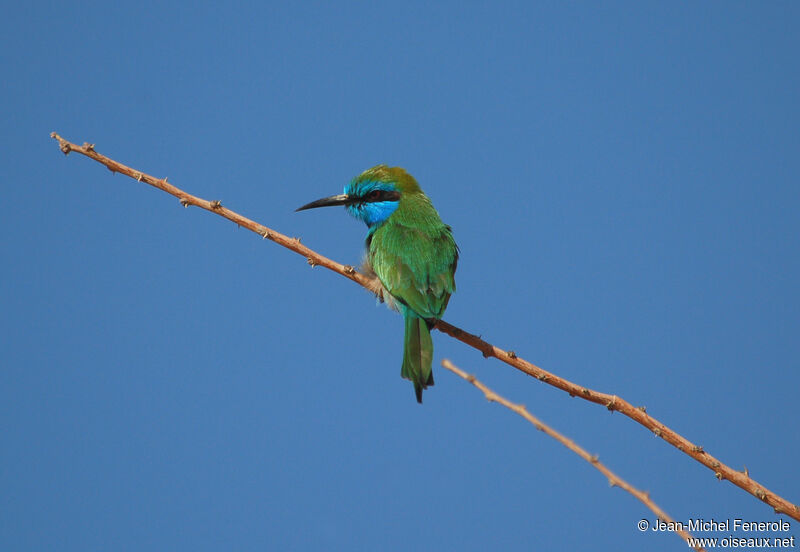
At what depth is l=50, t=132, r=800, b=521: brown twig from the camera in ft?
6.43

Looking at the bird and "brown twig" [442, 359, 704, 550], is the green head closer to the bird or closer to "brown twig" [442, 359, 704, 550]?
the bird

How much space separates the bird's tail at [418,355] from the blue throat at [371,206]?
34.3 inches

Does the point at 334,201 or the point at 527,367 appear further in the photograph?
the point at 334,201

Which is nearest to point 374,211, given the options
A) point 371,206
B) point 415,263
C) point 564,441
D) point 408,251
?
point 371,206

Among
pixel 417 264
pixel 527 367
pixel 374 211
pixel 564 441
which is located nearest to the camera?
pixel 564 441

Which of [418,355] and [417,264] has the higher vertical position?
[417,264]

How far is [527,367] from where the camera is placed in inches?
99.7

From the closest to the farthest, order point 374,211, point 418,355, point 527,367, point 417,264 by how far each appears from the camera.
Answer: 1. point 527,367
2. point 418,355
3. point 417,264
4. point 374,211

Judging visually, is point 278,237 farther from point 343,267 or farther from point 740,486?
point 740,486

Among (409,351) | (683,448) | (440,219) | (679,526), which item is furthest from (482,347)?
(679,526)

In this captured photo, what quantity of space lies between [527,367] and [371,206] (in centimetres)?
200

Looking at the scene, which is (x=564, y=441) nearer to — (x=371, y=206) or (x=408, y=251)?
(x=408, y=251)

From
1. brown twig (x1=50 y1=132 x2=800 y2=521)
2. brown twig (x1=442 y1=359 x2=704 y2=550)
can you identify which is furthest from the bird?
brown twig (x1=442 y1=359 x2=704 y2=550)

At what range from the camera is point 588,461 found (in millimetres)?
1555
